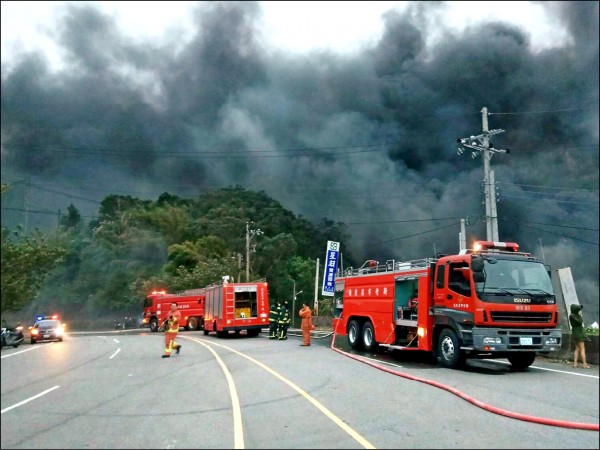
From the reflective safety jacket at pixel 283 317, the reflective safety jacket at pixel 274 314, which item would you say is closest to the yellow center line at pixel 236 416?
the reflective safety jacket at pixel 283 317

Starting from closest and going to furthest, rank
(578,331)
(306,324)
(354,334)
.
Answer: (578,331)
(354,334)
(306,324)

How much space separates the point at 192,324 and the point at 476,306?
13747 millimetres

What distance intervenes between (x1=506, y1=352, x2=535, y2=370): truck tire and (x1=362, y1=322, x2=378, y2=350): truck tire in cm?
474

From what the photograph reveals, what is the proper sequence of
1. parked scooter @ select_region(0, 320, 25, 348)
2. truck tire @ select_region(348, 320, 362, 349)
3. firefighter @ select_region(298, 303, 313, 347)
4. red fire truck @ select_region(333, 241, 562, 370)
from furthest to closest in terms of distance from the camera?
1. firefighter @ select_region(298, 303, 313, 347)
2. truck tire @ select_region(348, 320, 362, 349)
3. red fire truck @ select_region(333, 241, 562, 370)
4. parked scooter @ select_region(0, 320, 25, 348)

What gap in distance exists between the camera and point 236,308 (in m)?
24.7

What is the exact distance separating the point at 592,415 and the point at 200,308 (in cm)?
1756

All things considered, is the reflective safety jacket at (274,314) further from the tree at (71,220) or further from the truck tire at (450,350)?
the tree at (71,220)

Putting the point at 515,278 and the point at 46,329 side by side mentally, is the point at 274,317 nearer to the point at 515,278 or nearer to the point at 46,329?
the point at 515,278

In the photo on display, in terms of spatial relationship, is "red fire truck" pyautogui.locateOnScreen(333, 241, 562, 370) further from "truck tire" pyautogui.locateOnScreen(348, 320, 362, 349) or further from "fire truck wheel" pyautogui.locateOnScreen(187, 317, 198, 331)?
"fire truck wheel" pyautogui.locateOnScreen(187, 317, 198, 331)

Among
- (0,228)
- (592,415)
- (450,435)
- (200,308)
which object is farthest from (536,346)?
(200,308)

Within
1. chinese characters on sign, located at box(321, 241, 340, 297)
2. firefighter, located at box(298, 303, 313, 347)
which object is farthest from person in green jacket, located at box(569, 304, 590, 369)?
chinese characters on sign, located at box(321, 241, 340, 297)

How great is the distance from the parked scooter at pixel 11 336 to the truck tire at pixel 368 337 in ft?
44.0

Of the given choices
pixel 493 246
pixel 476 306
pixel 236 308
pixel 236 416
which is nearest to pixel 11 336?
pixel 236 416

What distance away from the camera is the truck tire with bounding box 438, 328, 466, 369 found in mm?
12898
